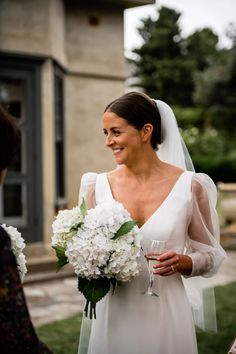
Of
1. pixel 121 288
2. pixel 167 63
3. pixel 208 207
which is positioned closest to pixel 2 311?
pixel 121 288

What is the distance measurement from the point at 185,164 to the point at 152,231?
0.76 meters

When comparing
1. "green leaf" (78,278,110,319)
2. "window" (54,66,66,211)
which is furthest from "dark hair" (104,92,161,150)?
"window" (54,66,66,211)

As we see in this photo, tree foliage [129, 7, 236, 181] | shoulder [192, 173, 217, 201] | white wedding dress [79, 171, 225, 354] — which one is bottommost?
white wedding dress [79, 171, 225, 354]

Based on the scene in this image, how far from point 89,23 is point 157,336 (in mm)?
8003

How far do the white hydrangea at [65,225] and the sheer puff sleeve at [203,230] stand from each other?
0.60 meters

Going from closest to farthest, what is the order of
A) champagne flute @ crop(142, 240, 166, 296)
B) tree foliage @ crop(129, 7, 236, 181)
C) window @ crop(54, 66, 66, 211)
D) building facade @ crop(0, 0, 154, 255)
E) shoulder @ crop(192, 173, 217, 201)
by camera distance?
1. champagne flute @ crop(142, 240, 166, 296)
2. shoulder @ crop(192, 173, 217, 201)
3. building facade @ crop(0, 0, 154, 255)
4. window @ crop(54, 66, 66, 211)
5. tree foliage @ crop(129, 7, 236, 181)

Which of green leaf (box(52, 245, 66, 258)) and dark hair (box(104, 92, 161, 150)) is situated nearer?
green leaf (box(52, 245, 66, 258))

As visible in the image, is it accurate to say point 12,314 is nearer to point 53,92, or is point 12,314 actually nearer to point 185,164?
point 185,164

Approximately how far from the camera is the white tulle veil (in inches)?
132

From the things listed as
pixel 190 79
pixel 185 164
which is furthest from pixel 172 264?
pixel 190 79

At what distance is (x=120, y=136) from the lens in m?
3.07

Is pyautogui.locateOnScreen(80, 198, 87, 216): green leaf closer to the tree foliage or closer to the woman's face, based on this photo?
the woman's face

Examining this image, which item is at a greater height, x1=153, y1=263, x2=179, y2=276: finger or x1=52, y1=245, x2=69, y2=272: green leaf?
x1=52, y1=245, x2=69, y2=272: green leaf

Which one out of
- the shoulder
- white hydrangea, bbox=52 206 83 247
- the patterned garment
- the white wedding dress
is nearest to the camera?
the patterned garment
